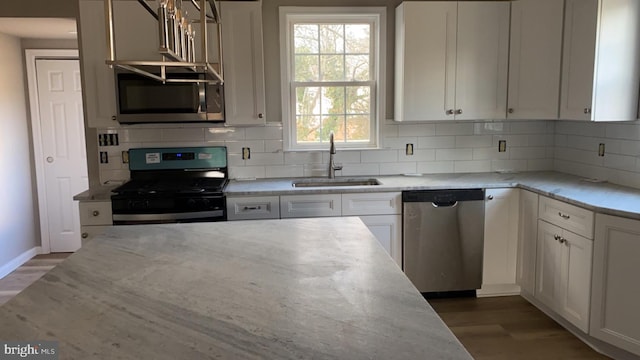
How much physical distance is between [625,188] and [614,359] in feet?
3.73

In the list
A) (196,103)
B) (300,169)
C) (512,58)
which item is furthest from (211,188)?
(512,58)

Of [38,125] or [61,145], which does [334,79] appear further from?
[38,125]

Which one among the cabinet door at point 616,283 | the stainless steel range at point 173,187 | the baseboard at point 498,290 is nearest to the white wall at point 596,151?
the cabinet door at point 616,283

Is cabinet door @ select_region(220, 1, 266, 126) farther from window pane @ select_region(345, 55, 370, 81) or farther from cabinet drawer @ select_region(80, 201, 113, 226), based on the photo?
cabinet drawer @ select_region(80, 201, 113, 226)

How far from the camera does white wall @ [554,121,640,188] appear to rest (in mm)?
3311

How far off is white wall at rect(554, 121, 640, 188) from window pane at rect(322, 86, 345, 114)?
1.85 meters

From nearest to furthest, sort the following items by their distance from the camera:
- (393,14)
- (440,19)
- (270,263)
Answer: (270,263)
(440,19)
(393,14)

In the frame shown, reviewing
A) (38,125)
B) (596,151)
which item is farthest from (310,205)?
(38,125)

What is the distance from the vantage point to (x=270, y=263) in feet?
5.67

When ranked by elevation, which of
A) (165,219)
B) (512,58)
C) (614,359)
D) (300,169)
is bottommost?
(614,359)

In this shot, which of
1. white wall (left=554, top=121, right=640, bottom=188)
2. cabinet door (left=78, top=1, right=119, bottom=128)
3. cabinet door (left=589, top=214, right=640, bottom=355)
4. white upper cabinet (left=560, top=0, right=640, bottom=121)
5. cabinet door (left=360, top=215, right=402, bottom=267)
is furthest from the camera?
cabinet door (left=360, top=215, right=402, bottom=267)

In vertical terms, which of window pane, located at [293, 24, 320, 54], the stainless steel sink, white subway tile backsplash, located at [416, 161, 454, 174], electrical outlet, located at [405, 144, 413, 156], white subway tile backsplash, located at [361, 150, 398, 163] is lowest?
the stainless steel sink

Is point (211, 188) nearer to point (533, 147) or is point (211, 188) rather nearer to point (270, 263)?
point (270, 263)

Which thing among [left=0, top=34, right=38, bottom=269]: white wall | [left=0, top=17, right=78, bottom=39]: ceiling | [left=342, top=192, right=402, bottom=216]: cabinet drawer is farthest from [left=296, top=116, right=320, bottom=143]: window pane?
[left=0, top=34, right=38, bottom=269]: white wall
